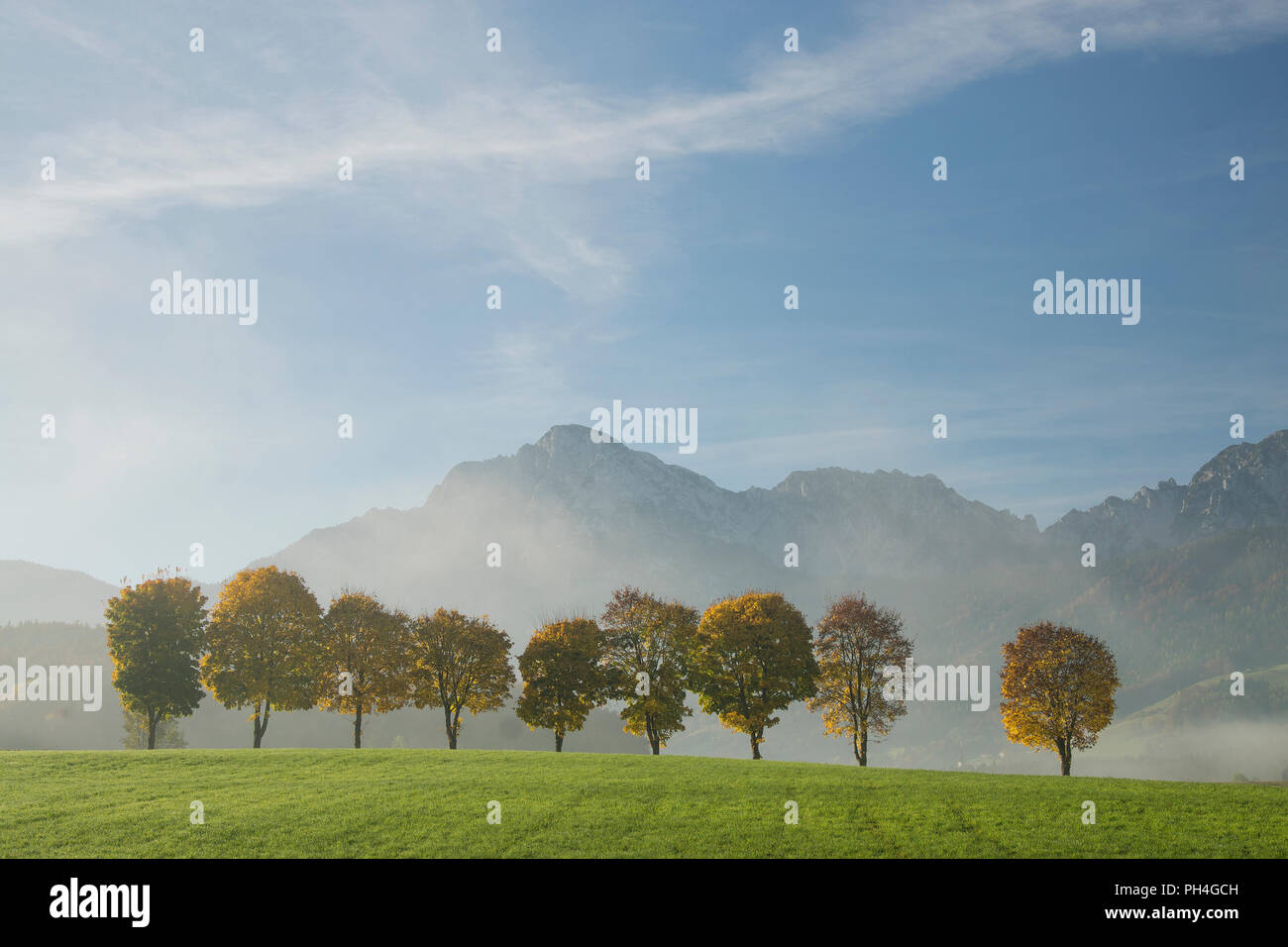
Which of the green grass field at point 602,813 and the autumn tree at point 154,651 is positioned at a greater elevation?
the autumn tree at point 154,651

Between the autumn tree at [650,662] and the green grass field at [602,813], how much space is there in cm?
3574

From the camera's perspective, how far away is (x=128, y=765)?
5619cm

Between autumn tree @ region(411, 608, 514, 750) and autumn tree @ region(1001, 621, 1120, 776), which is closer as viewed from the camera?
autumn tree @ region(1001, 621, 1120, 776)

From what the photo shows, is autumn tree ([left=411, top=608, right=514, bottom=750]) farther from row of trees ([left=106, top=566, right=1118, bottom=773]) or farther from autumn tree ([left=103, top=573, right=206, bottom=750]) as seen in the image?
autumn tree ([left=103, top=573, right=206, bottom=750])

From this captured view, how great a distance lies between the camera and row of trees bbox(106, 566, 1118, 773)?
82.5 m

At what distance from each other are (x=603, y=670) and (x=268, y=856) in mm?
61048

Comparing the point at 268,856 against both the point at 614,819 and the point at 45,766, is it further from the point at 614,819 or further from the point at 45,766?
the point at 45,766

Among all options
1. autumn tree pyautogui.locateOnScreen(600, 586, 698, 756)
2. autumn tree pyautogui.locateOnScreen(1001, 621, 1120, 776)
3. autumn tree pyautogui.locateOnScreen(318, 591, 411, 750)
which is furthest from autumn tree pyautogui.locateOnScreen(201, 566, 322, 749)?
autumn tree pyautogui.locateOnScreen(1001, 621, 1120, 776)

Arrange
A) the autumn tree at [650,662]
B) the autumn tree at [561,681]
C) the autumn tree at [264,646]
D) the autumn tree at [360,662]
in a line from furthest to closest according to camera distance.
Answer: the autumn tree at [650,662], the autumn tree at [561,681], the autumn tree at [360,662], the autumn tree at [264,646]

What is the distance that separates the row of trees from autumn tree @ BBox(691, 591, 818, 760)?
0.46ft

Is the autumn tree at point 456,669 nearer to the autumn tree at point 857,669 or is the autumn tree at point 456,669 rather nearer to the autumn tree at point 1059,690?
the autumn tree at point 857,669

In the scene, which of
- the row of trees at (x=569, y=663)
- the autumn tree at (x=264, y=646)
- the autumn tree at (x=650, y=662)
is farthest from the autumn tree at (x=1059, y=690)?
the autumn tree at (x=264, y=646)

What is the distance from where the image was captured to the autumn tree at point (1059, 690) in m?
79.9

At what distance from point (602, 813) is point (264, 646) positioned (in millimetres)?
56323
